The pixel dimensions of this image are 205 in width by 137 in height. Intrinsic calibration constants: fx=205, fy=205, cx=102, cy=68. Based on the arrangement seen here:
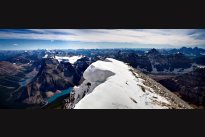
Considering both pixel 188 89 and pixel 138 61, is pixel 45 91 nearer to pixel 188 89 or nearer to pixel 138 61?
pixel 138 61

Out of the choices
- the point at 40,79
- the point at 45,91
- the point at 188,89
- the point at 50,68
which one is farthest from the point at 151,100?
the point at 50,68

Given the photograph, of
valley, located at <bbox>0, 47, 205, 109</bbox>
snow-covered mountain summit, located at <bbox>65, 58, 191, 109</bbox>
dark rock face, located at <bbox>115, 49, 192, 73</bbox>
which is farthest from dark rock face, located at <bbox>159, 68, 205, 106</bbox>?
snow-covered mountain summit, located at <bbox>65, 58, 191, 109</bbox>

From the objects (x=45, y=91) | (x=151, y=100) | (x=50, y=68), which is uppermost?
(x=151, y=100)

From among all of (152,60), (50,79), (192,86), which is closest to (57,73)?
(50,79)

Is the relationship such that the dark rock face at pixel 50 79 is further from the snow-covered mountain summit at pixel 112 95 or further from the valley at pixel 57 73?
the snow-covered mountain summit at pixel 112 95

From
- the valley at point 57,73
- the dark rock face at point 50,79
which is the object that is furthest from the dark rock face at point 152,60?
the dark rock face at point 50,79

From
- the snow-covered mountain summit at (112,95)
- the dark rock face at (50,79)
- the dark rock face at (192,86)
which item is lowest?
the dark rock face at (50,79)

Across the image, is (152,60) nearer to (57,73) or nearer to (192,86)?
(57,73)

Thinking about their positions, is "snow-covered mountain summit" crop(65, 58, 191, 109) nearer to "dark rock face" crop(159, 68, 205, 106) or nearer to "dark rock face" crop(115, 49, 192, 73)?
"dark rock face" crop(159, 68, 205, 106)
